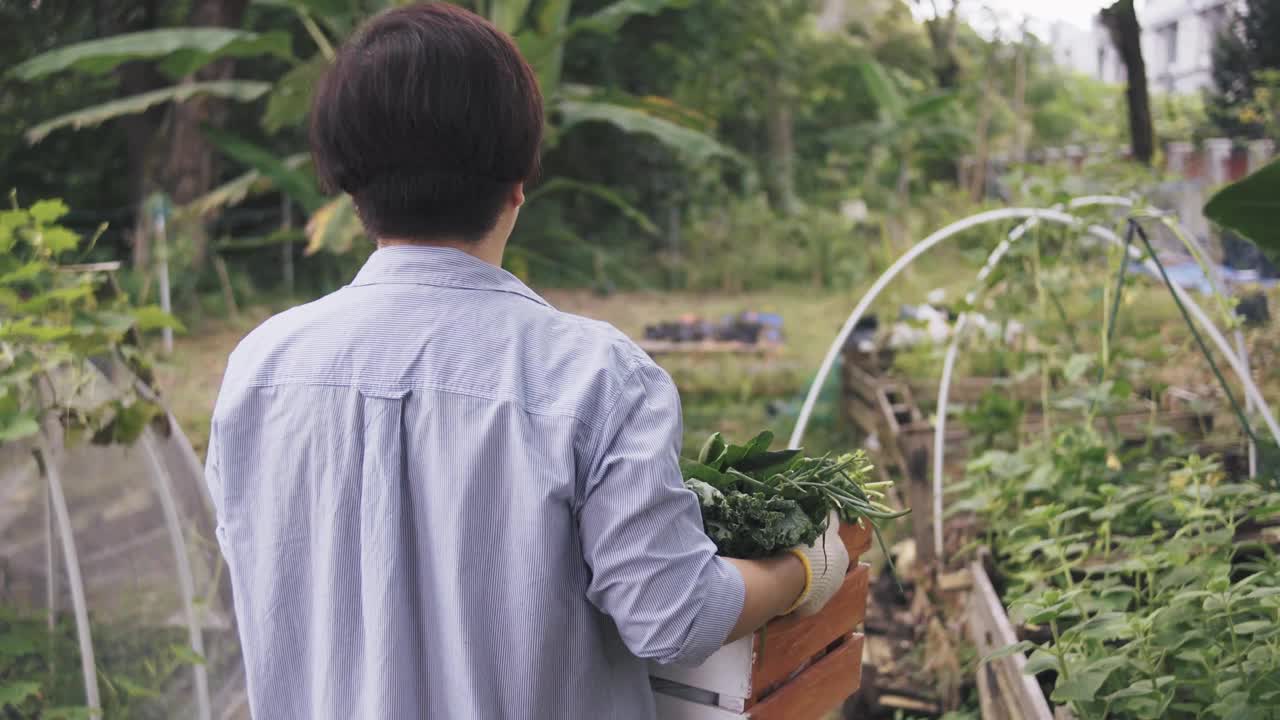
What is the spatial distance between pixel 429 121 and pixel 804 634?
2.69ft

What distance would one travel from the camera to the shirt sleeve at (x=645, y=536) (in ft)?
3.80

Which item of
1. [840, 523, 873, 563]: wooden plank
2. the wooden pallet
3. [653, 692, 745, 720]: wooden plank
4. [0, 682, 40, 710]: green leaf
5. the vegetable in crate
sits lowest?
the wooden pallet


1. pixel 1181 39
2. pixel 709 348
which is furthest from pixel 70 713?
pixel 1181 39

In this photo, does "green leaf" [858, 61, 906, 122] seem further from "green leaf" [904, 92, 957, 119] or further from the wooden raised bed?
the wooden raised bed

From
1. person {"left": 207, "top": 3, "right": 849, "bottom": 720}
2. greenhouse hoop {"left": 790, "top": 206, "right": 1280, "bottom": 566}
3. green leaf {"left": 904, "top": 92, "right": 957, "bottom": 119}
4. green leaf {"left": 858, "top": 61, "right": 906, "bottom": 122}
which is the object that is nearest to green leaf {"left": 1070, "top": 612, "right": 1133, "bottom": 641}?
greenhouse hoop {"left": 790, "top": 206, "right": 1280, "bottom": 566}

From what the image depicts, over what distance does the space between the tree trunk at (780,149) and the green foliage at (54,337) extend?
38.4 ft

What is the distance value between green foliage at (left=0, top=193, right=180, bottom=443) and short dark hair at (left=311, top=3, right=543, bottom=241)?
60.8 inches

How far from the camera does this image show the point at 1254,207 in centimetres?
237

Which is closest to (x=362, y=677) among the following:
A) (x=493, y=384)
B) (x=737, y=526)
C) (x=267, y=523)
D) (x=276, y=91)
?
(x=267, y=523)

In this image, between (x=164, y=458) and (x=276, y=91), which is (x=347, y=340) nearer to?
(x=164, y=458)

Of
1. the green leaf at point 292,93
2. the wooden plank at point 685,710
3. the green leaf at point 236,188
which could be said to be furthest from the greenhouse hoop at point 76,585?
the green leaf at point 236,188

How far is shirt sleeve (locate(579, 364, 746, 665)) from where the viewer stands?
116 centimetres

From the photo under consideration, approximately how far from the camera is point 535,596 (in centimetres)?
119

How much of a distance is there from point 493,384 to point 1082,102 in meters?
20.9
